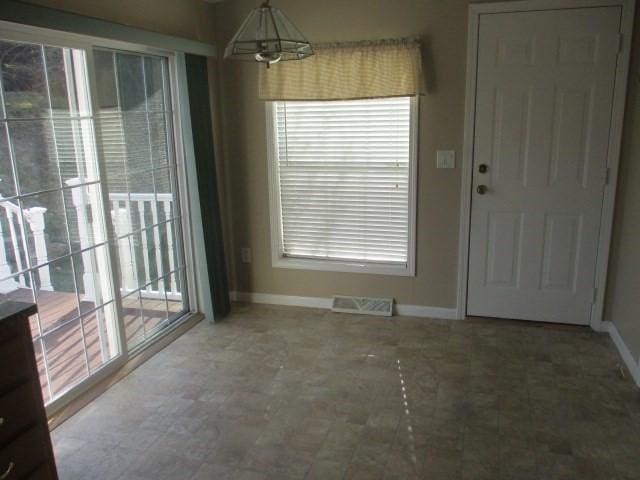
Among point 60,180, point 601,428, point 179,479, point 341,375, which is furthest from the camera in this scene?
point 341,375

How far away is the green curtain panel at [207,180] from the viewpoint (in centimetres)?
361

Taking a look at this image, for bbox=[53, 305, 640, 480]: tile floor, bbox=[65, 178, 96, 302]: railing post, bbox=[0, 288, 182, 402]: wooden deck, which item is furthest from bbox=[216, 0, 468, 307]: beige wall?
bbox=[65, 178, 96, 302]: railing post

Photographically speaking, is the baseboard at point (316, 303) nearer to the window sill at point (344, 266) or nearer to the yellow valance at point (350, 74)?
the window sill at point (344, 266)

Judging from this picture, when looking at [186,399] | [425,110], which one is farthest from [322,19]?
[186,399]

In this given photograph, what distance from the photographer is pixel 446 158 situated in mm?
3668

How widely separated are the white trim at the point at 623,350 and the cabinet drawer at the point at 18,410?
2.93 m

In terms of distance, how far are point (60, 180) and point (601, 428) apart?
2943 millimetres

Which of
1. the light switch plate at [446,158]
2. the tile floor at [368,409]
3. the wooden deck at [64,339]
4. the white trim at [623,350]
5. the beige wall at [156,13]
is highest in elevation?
the beige wall at [156,13]

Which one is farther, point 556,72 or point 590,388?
point 556,72

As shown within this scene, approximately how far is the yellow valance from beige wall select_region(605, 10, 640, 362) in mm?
1276

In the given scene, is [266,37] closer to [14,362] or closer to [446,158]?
[14,362]

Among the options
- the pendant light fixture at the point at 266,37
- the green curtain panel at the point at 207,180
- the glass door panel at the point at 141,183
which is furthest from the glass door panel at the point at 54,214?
the pendant light fixture at the point at 266,37

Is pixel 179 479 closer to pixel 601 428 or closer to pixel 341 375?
pixel 341 375

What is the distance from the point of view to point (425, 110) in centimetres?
364
